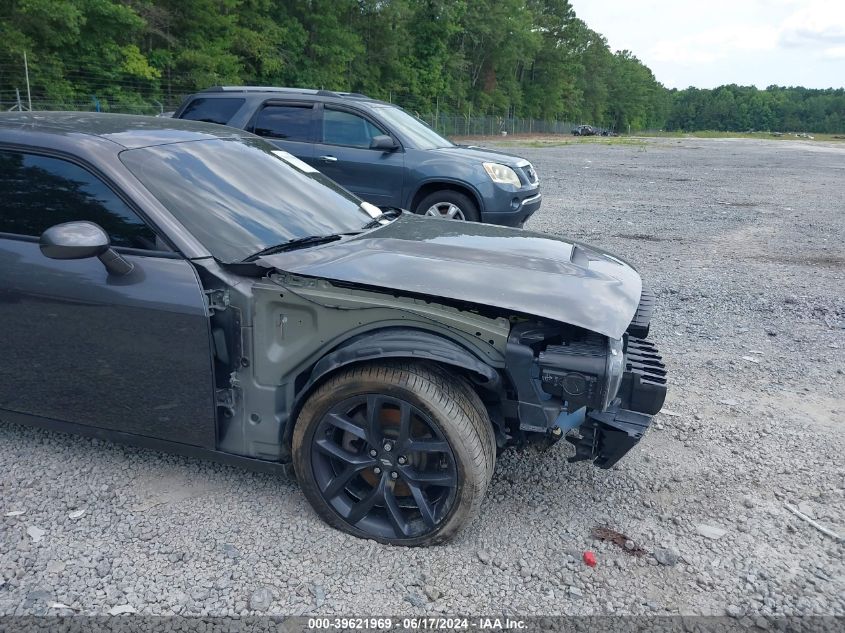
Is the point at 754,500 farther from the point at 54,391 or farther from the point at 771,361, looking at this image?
the point at 54,391

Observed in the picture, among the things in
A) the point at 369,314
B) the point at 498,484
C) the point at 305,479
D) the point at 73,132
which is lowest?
the point at 498,484

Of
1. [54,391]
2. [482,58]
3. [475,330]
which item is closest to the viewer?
[475,330]

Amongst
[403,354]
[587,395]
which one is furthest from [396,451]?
[587,395]

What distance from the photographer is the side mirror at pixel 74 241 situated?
2.59m

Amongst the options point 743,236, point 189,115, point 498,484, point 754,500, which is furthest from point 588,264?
point 743,236

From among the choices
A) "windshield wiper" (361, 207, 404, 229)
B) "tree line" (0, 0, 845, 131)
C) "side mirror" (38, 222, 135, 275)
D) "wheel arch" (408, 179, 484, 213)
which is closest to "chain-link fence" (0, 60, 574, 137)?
"tree line" (0, 0, 845, 131)

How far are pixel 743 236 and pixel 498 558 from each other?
343 inches

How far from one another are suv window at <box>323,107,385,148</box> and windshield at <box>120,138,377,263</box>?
4569 mm

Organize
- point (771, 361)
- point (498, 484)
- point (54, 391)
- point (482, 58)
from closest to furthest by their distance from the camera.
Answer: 1. point (54, 391)
2. point (498, 484)
3. point (771, 361)
4. point (482, 58)

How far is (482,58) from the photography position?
2687 inches

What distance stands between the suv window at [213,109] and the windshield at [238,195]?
514 cm

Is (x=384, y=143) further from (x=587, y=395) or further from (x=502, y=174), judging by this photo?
(x=587, y=395)

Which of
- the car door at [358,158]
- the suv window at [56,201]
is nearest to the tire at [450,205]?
the car door at [358,158]

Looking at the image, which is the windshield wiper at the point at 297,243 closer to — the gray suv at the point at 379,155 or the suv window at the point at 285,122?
the gray suv at the point at 379,155
